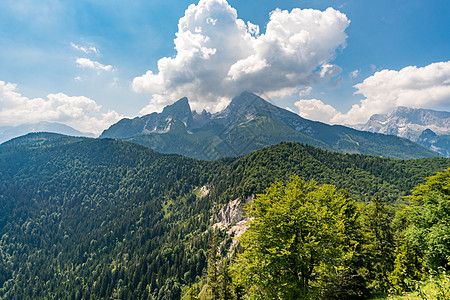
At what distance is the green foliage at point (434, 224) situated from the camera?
26.1 m

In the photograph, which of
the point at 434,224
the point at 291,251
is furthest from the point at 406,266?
the point at 291,251

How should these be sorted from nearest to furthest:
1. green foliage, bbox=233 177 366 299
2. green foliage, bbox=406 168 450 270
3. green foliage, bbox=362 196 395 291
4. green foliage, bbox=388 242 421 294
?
green foliage, bbox=233 177 366 299 → green foliage, bbox=406 168 450 270 → green foliage, bbox=388 242 421 294 → green foliage, bbox=362 196 395 291

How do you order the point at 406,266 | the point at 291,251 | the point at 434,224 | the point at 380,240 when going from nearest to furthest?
the point at 291,251
the point at 434,224
the point at 406,266
the point at 380,240

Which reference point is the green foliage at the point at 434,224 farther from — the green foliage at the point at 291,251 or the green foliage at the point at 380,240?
the green foliage at the point at 291,251

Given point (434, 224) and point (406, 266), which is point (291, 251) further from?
point (434, 224)

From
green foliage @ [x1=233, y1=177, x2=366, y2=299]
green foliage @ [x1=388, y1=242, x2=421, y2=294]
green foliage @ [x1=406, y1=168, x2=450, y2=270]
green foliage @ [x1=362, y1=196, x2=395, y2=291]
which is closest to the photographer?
green foliage @ [x1=233, y1=177, x2=366, y2=299]

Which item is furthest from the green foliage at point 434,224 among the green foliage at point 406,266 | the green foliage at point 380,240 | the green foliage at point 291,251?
the green foliage at point 291,251

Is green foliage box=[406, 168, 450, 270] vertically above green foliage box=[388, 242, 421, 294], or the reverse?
green foliage box=[406, 168, 450, 270]

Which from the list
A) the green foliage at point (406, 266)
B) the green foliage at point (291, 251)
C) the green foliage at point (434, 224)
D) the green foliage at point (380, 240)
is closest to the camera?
the green foliage at point (291, 251)

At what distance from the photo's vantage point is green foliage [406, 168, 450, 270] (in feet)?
85.7

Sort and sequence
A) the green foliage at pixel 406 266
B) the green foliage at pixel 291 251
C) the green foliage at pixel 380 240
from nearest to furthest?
the green foliage at pixel 291 251 → the green foliage at pixel 406 266 → the green foliage at pixel 380 240

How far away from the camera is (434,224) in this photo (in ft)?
91.6

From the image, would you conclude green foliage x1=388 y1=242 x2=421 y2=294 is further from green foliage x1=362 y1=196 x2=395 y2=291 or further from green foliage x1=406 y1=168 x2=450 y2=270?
green foliage x1=362 y1=196 x2=395 y2=291

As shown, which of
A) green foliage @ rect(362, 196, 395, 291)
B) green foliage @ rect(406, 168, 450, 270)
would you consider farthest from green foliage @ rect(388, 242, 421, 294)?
green foliage @ rect(362, 196, 395, 291)
